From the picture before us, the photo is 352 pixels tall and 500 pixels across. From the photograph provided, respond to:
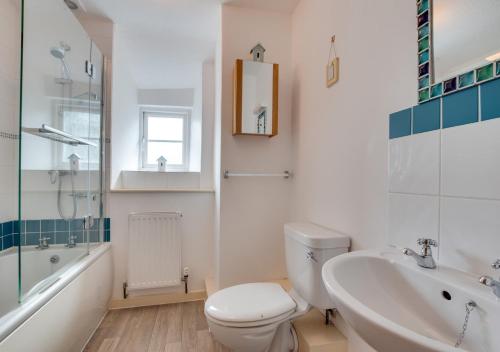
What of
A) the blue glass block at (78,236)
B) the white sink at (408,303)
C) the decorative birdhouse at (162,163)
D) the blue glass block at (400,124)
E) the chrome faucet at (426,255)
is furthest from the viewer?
the decorative birdhouse at (162,163)

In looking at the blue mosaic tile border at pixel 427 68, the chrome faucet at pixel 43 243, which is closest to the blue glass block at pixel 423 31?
the blue mosaic tile border at pixel 427 68

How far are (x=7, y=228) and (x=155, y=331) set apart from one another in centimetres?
118

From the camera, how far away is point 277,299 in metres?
1.25

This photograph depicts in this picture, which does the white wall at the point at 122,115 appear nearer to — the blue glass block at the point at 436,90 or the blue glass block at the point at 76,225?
the blue glass block at the point at 76,225

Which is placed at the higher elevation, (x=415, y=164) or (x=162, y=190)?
(x=415, y=164)

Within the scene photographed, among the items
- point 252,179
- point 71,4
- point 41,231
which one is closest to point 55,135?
point 41,231

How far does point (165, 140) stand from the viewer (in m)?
2.55

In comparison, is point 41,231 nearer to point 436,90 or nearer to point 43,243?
point 43,243

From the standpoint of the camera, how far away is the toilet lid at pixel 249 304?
112 cm

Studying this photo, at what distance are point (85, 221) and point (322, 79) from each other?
6.06ft

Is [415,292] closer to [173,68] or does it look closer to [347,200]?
[347,200]

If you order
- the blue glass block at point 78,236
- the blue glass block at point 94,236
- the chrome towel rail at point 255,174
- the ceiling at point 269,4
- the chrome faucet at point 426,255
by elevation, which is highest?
the ceiling at point 269,4

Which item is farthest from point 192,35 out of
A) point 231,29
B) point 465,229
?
point 465,229

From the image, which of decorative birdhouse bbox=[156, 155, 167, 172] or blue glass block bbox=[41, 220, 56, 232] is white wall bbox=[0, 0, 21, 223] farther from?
decorative birdhouse bbox=[156, 155, 167, 172]
